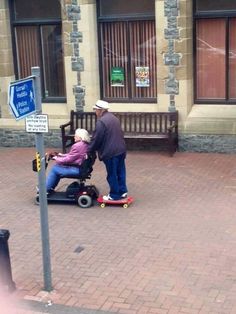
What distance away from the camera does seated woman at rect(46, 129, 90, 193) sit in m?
9.37

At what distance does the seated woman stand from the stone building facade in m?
3.67

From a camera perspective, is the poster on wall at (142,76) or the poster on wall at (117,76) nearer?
the poster on wall at (142,76)

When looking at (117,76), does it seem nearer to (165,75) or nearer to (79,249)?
(165,75)

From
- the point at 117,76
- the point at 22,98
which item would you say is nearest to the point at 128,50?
the point at 117,76

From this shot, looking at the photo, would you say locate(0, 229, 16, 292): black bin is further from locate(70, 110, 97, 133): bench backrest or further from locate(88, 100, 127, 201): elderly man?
locate(70, 110, 97, 133): bench backrest

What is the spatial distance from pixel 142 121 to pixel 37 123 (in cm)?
664

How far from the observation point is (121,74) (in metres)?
13.2

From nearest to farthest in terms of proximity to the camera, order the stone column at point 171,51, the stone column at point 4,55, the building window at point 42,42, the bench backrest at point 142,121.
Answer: the stone column at point 171,51, the bench backrest at point 142,121, the building window at point 42,42, the stone column at point 4,55

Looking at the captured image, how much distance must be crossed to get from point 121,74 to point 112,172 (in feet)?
14.9

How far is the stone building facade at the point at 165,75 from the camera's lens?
12297mm

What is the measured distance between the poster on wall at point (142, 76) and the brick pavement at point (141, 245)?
7.83ft

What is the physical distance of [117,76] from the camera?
13.3 m

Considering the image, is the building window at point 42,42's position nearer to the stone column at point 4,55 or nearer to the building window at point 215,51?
the stone column at point 4,55

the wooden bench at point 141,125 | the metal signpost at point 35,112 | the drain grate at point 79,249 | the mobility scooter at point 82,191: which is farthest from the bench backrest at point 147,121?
the metal signpost at point 35,112
